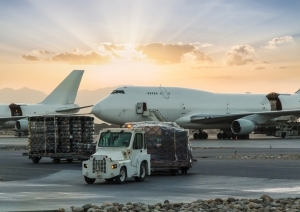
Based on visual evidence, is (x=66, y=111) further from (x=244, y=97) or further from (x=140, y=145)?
(x=140, y=145)

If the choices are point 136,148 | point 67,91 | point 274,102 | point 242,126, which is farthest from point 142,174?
point 67,91

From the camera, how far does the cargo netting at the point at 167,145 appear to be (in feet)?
92.4

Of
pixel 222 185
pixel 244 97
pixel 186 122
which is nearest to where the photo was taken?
pixel 222 185

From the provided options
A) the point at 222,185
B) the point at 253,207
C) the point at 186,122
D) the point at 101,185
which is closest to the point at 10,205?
the point at 253,207

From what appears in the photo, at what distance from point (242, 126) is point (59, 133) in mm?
33243

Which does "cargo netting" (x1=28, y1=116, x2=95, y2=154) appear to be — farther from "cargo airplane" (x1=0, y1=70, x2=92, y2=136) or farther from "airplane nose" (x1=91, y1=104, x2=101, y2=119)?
"cargo airplane" (x1=0, y1=70, x2=92, y2=136)

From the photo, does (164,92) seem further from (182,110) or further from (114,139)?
(114,139)

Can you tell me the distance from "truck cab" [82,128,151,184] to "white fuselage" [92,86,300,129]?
41.3 meters

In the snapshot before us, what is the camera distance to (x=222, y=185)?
72.6ft

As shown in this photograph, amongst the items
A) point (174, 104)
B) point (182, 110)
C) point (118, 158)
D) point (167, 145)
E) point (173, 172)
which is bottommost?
point (173, 172)

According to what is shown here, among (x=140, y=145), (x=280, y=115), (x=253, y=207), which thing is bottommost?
(x=253, y=207)

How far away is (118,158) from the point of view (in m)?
23.3

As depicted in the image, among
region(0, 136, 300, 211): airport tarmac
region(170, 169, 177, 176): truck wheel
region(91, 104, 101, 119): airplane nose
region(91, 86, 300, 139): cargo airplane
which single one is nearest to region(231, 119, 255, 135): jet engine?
region(91, 86, 300, 139): cargo airplane

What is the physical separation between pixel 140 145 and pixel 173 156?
3780mm
